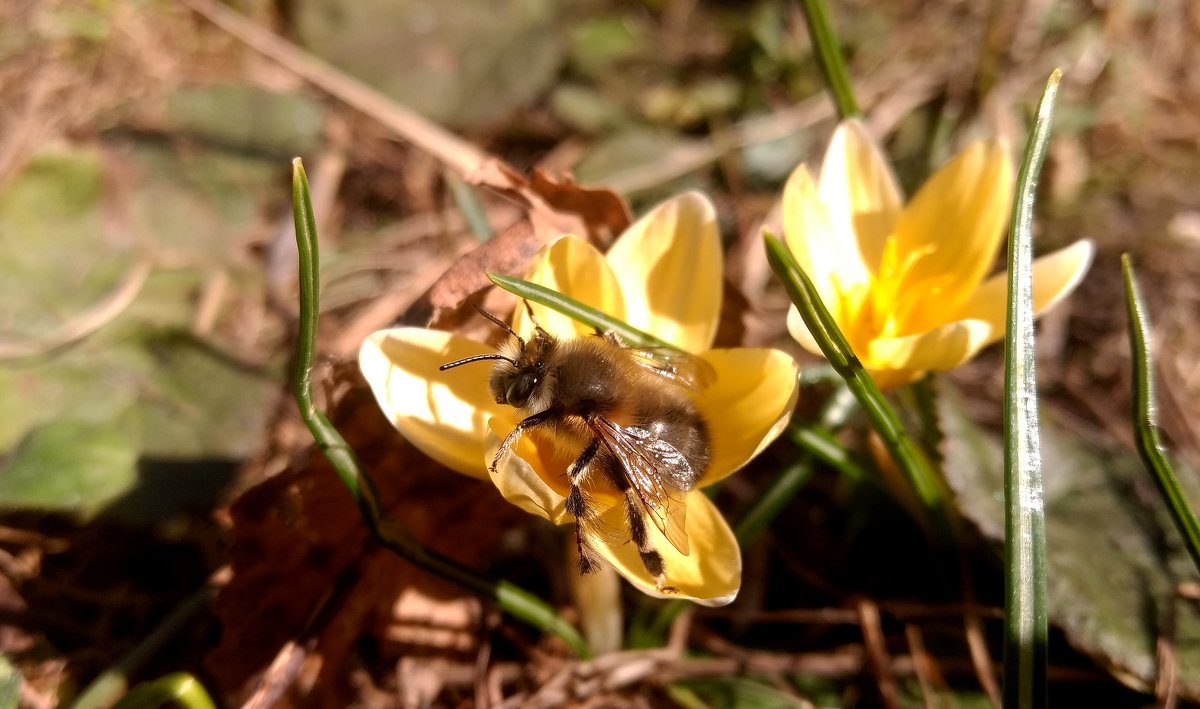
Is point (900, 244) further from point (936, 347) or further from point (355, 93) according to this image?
point (355, 93)

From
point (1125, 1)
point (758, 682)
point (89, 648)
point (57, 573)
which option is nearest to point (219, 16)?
point (57, 573)

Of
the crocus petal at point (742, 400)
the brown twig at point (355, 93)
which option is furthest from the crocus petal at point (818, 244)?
the brown twig at point (355, 93)

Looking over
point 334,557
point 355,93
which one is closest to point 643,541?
point 334,557

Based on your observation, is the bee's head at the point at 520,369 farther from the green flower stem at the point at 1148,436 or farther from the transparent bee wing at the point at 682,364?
the green flower stem at the point at 1148,436

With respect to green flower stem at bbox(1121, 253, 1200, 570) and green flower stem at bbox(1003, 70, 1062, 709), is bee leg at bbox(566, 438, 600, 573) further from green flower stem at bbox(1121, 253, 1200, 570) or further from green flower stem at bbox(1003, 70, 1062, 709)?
green flower stem at bbox(1121, 253, 1200, 570)

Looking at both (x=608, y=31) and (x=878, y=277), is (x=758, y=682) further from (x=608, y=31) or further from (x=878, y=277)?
(x=608, y=31)
